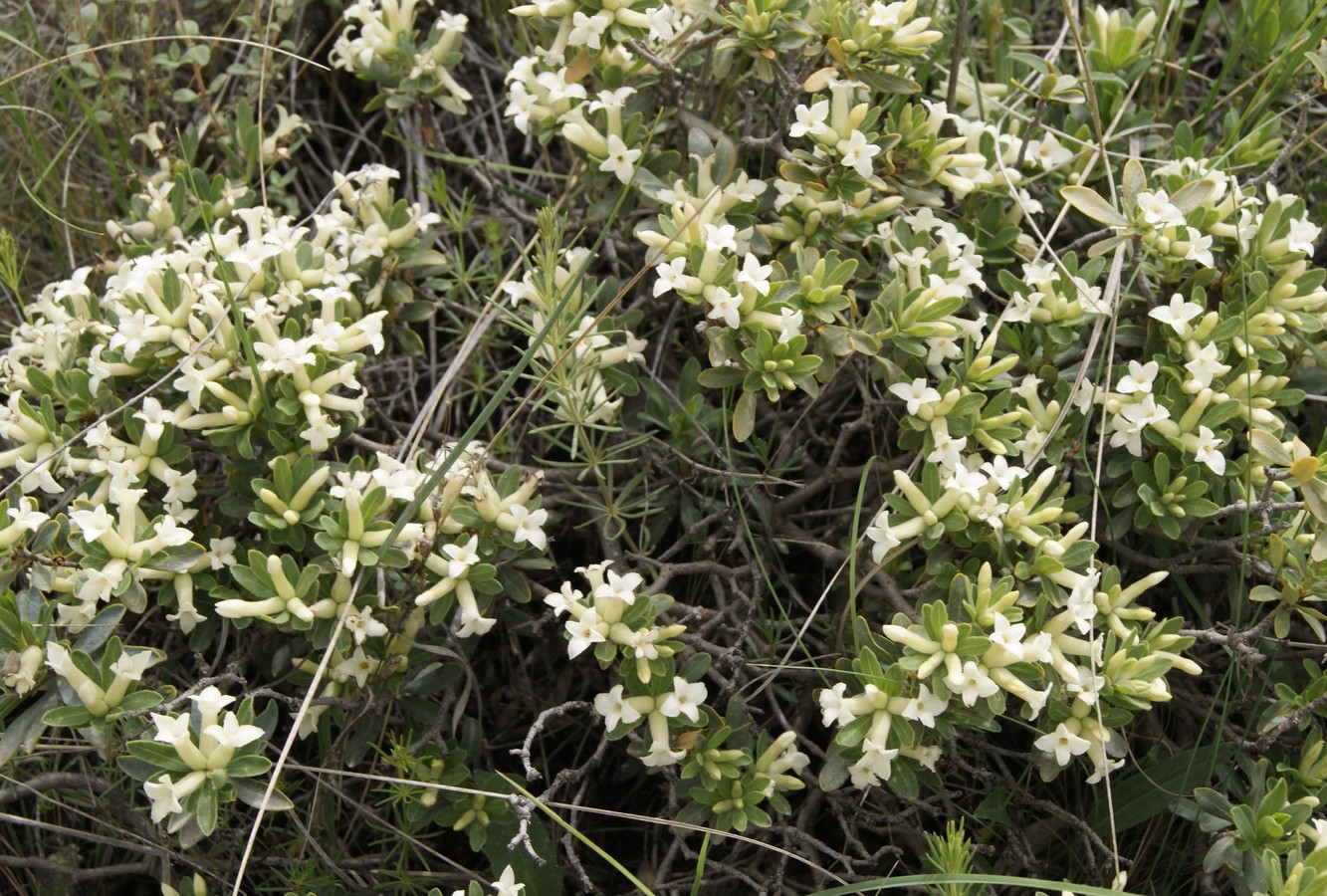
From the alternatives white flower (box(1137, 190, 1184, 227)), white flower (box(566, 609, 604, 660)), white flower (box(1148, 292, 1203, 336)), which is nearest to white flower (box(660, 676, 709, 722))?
white flower (box(566, 609, 604, 660))

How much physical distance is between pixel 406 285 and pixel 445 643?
0.88 metres

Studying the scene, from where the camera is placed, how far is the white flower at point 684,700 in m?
2.19

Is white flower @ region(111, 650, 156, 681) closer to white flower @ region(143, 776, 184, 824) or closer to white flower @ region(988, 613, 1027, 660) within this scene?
white flower @ region(143, 776, 184, 824)

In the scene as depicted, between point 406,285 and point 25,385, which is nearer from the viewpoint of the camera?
point 25,385

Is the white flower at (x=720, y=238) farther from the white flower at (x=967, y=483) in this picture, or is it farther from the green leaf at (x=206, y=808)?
the green leaf at (x=206, y=808)

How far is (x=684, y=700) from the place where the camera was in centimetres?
221

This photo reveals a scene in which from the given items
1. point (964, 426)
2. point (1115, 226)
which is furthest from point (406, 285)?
point (1115, 226)

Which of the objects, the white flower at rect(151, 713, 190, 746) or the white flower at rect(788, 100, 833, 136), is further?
the white flower at rect(788, 100, 833, 136)

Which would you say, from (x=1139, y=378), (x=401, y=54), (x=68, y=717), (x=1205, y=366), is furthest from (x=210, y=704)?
(x=1205, y=366)

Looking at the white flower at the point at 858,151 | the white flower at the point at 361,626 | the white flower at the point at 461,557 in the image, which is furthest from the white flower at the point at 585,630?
the white flower at the point at 858,151

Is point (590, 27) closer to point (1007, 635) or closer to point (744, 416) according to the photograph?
point (744, 416)

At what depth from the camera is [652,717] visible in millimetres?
2217

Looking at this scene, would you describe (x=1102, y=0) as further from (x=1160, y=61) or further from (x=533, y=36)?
(x=533, y=36)

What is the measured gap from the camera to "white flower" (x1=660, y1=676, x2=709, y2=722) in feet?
7.18
